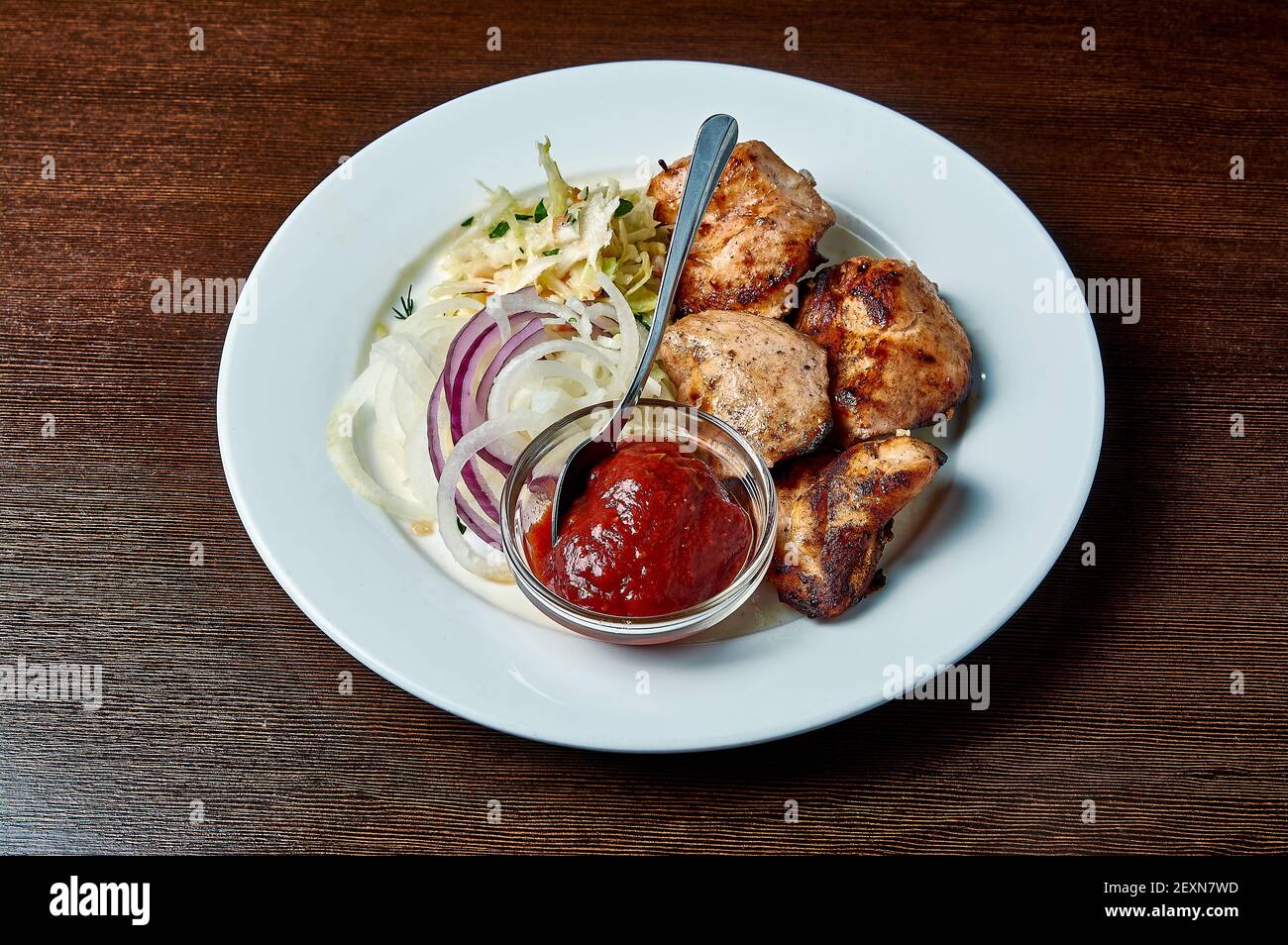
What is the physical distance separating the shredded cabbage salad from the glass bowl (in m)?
0.20

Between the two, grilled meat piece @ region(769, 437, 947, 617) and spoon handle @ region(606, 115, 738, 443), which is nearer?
grilled meat piece @ region(769, 437, 947, 617)

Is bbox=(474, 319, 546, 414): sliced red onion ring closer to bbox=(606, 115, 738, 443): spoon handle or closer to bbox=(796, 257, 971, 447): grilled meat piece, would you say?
bbox=(606, 115, 738, 443): spoon handle

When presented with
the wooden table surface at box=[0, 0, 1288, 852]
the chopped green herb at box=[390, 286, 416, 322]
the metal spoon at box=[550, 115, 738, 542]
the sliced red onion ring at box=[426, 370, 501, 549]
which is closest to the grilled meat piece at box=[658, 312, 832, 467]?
the metal spoon at box=[550, 115, 738, 542]

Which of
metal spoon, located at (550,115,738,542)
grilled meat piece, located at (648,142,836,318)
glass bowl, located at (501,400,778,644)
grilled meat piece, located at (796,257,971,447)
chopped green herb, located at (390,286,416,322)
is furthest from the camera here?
chopped green herb, located at (390,286,416,322)

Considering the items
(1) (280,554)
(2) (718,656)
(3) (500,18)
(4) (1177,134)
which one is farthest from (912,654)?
(3) (500,18)

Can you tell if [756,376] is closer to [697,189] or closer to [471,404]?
[697,189]

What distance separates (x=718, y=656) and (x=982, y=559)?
883 millimetres

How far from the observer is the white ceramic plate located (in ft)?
10.4

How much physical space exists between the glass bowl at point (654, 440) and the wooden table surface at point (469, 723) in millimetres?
556

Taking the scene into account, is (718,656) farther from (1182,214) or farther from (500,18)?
(500,18)

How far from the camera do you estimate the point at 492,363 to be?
3.70 meters

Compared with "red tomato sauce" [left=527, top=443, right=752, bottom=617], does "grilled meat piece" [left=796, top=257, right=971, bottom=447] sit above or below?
above

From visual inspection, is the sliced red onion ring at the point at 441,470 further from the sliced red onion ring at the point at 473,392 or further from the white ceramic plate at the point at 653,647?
the white ceramic plate at the point at 653,647

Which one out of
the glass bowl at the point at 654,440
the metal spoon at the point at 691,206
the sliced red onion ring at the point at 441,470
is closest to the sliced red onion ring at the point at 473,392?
the sliced red onion ring at the point at 441,470
